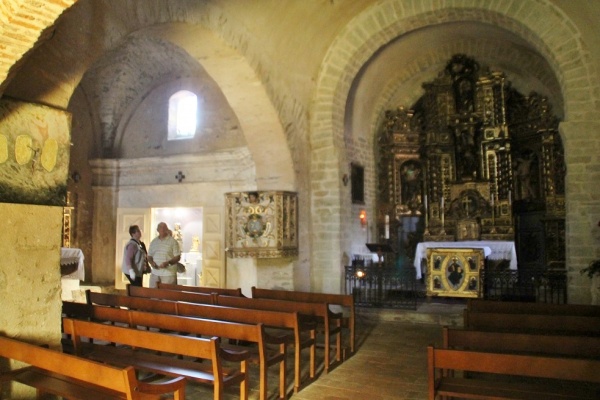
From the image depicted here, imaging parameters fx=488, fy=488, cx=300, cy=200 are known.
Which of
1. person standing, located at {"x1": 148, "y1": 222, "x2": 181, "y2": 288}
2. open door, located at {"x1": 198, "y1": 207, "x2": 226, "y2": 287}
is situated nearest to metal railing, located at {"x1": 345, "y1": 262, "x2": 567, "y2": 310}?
open door, located at {"x1": 198, "y1": 207, "x2": 226, "y2": 287}

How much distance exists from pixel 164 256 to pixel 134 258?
1.58 ft

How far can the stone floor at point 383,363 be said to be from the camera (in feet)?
16.6

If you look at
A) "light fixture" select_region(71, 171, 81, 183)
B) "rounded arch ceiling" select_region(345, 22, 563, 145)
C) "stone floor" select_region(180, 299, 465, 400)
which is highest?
"rounded arch ceiling" select_region(345, 22, 563, 145)

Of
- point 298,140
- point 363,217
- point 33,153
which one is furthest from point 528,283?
point 33,153

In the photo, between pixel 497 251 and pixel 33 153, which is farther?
pixel 497 251

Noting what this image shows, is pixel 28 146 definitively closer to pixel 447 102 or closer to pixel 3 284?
pixel 3 284

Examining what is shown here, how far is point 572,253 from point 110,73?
11.3 meters

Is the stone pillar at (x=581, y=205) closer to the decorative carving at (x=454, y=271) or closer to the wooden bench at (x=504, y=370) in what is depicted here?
the decorative carving at (x=454, y=271)

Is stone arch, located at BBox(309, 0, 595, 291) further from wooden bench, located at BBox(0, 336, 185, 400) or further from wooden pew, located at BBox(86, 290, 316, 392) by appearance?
wooden bench, located at BBox(0, 336, 185, 400)

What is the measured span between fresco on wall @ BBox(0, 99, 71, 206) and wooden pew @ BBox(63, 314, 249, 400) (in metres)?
1.25

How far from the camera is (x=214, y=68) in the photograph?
8.46m

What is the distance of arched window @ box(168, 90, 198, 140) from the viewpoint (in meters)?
12.8

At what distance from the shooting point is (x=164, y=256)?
825 centimetres

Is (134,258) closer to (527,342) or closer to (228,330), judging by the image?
(228,330)
